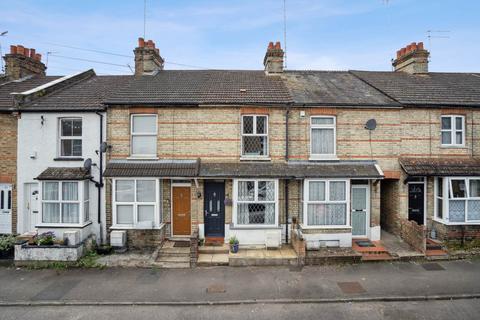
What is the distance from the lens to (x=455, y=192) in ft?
36.2

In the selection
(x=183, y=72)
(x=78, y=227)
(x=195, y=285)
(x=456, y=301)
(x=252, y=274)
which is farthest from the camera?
(x=183, y=72)

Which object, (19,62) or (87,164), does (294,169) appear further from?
(19,62)

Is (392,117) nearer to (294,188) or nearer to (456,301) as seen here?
(294,188)

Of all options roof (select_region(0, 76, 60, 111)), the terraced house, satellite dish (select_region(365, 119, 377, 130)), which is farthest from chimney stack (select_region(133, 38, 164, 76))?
satellite dish (select_region(365, 119, 377, 130))

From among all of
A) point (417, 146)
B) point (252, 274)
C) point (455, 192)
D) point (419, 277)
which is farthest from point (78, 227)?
point (455, 192)

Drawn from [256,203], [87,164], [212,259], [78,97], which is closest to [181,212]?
[212,259]

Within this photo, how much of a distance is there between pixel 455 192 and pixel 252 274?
8.48m

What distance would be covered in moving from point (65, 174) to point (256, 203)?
702 centimetres

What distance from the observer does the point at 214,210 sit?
11.0 m

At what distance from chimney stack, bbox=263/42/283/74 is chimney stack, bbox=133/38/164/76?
5.55 meters

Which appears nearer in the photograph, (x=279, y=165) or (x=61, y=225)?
(x=61, y=225)

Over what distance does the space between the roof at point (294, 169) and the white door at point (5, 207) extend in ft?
26.1

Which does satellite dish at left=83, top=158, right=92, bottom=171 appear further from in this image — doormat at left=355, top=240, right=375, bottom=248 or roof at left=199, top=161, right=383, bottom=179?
doormat at left=355, top=240, right=375, bottom=248

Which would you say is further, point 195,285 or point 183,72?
point 183,72
